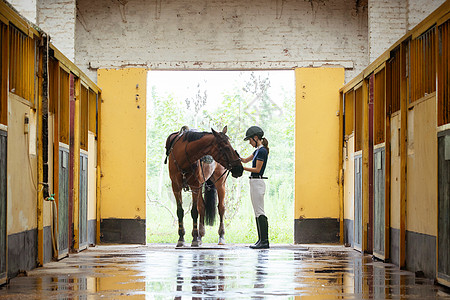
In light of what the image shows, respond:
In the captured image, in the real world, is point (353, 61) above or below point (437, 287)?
above

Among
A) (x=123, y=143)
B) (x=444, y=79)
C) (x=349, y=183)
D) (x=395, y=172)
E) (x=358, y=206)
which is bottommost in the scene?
(x=358, y=206)

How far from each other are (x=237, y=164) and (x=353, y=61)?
3090 mm

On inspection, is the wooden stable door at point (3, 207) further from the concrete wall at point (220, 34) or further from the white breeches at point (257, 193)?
the concrete wall at point (220, 34)

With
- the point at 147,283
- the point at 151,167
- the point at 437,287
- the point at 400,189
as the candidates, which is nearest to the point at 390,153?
the point at 400,189

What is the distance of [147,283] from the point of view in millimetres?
4941

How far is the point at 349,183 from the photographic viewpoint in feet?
32.8

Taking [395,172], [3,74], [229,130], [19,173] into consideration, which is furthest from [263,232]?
[229,130]

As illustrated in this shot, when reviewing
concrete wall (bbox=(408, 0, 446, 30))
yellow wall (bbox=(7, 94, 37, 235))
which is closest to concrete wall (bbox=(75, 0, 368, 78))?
concrete wall (bbox=(408, 0, 446, 30))

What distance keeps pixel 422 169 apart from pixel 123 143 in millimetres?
6055

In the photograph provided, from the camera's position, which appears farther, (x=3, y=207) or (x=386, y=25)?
(x=386, y=25)

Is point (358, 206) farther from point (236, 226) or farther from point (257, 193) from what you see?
point (236, 226)

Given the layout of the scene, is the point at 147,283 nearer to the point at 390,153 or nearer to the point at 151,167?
the point at 390,153

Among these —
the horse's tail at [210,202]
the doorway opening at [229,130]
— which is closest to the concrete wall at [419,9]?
the horse's tail at [210,202]

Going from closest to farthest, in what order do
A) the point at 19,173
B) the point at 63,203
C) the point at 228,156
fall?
the point at 19,173
the point at 63,203
the point at 228,156
